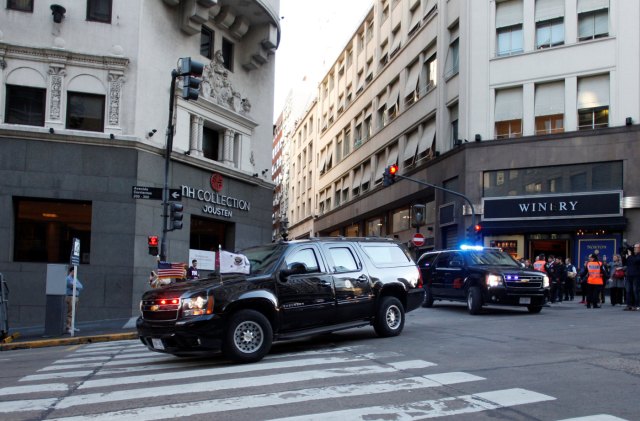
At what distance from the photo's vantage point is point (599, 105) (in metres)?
28.2

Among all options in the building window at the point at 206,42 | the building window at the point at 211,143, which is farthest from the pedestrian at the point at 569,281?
the building window at the point at 206,42

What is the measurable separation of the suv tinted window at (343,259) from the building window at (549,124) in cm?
2116

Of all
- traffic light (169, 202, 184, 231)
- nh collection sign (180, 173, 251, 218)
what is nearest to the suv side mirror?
traffic light (169, 202, 184, 231)

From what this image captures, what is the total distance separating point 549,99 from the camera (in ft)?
96.7

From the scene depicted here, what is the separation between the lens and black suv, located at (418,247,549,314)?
15805mm

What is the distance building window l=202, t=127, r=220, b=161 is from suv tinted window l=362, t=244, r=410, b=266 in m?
15.3

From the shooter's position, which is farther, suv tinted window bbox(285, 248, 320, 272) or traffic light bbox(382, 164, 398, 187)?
traffic light bbox(382, 164, 398, 187)

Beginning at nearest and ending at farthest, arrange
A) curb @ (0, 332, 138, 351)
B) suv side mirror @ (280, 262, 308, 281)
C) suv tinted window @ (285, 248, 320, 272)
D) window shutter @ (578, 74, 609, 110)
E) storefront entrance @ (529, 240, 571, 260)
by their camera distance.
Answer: suv side mirror @ (280, 262, 308, 281)
suv tinted window @ (285, 248, 320, 272)
curb @ (0, 332, 138, 351)
window shutter @ (578, 74, 609, 110)
storefront entrance @ (529, 240, 571, 260)

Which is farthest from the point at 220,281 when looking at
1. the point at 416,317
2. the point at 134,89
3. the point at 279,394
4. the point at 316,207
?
the point at 316,207

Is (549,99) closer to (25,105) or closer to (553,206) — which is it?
(553,206)

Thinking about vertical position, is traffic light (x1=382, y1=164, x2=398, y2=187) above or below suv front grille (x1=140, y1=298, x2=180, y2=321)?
above

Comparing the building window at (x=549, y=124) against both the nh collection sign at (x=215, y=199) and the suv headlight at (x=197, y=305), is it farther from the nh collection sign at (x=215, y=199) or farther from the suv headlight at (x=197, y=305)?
the suv headlight at (x=197, y=305)

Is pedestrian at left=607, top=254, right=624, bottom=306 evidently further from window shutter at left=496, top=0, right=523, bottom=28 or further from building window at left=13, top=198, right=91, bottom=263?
building window at left=13, top=198, right=91, bottom=263

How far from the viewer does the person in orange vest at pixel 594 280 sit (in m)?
18.8
